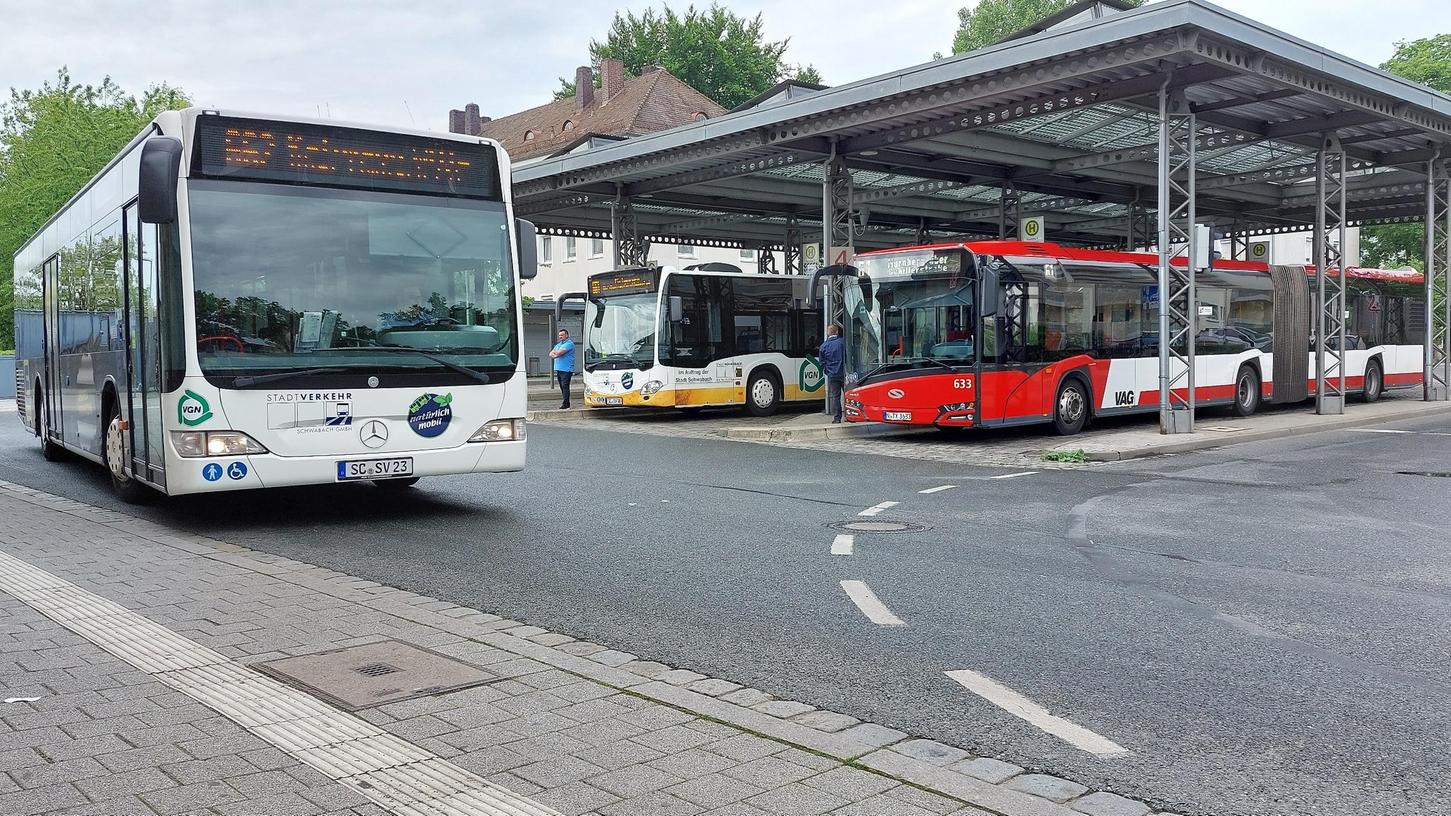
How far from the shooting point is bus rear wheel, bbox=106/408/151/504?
35.8ft

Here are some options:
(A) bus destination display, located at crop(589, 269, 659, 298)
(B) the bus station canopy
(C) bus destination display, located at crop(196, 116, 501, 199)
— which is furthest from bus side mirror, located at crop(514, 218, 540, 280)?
(A) bus destination display, located at crop(589, 269, 659, 298)

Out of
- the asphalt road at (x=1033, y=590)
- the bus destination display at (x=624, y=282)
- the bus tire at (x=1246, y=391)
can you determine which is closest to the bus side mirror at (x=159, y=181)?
the asphalt road at (x=1033, y=590)

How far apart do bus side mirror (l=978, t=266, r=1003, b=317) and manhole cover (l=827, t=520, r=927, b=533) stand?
300 inches

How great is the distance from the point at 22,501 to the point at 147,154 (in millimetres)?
4859

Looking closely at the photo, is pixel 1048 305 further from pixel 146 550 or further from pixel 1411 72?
pixel 1411 72

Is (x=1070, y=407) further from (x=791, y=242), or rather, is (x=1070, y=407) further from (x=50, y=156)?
(x=50, y=156)

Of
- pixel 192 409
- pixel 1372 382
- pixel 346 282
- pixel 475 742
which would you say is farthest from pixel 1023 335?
pixel 475 742

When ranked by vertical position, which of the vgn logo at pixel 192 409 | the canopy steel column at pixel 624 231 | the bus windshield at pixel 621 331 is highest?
the canopy steel column at pixel 624 231

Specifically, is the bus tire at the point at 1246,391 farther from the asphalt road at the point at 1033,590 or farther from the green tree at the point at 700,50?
the green tree at the point at 700,50

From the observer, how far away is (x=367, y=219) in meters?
9.75

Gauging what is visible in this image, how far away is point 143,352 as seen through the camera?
9875 mm

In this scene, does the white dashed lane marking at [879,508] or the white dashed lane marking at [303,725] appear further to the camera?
the white dashed lane marking at [879,508]

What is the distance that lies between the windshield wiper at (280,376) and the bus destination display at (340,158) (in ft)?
4.87

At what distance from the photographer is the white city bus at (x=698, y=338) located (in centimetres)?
2378
